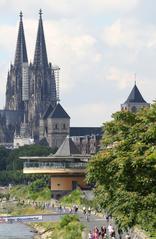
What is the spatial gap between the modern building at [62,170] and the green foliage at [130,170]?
6008 cm

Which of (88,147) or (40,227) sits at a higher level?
(88,147)

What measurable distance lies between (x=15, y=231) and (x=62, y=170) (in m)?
29.0

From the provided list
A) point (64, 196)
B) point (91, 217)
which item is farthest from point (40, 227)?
point (64, 196)

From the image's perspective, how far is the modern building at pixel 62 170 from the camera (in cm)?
9919

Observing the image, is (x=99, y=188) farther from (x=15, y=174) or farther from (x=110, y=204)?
(x=15, y=174)

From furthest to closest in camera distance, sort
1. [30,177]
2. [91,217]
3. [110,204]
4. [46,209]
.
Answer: [30,177]
[46,209]
[91,217]
[110,204]

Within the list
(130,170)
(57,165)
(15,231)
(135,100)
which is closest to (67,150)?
(57,165)

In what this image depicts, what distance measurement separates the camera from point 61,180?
10262cm

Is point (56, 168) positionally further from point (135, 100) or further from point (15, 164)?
point (135, 100)

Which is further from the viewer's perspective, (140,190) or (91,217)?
(91,217)

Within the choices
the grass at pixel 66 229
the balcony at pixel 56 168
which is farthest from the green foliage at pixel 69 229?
the balcony at pixel 56 168

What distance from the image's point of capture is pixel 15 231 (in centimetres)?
7031

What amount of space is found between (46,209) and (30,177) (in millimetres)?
64815

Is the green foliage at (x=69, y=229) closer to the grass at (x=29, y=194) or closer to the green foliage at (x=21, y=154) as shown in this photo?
the grass at (x=29, y=194)
